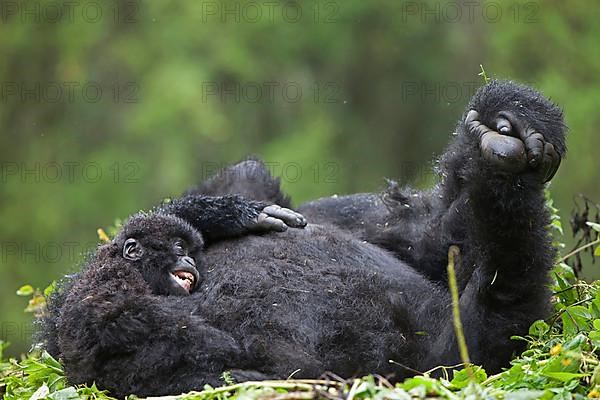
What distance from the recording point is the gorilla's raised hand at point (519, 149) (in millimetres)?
3254

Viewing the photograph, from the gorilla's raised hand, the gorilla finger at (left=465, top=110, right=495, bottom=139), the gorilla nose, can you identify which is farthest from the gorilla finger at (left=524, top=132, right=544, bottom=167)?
the gorilla nose

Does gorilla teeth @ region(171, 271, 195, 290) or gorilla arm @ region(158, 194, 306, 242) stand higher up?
gorilla arm @ region(158, 194, 306, 242)

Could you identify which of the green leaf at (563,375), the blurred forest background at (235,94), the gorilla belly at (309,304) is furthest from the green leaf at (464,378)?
the blurred forest background at (235,94)

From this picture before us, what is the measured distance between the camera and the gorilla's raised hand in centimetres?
325

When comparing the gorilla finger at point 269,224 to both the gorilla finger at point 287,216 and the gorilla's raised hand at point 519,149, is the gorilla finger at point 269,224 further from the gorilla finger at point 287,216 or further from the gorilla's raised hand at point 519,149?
the gorilla's raised hand at point 519,149

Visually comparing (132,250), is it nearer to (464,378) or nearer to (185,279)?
(185,279)

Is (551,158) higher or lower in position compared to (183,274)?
higher

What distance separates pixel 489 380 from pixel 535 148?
801 mm

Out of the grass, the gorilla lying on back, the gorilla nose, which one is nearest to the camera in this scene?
the grass

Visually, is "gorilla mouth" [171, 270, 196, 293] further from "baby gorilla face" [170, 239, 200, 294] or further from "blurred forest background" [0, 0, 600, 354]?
"blurred forest background" [0, 0, 600, 354]

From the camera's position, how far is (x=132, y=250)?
3.54 meters

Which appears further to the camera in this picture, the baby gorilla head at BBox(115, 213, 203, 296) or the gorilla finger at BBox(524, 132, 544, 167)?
the baby gorilla head at BBox(115, 213, 203, 296)

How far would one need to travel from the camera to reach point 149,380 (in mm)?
3170

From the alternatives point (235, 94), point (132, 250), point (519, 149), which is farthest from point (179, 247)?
point (235, 94)
